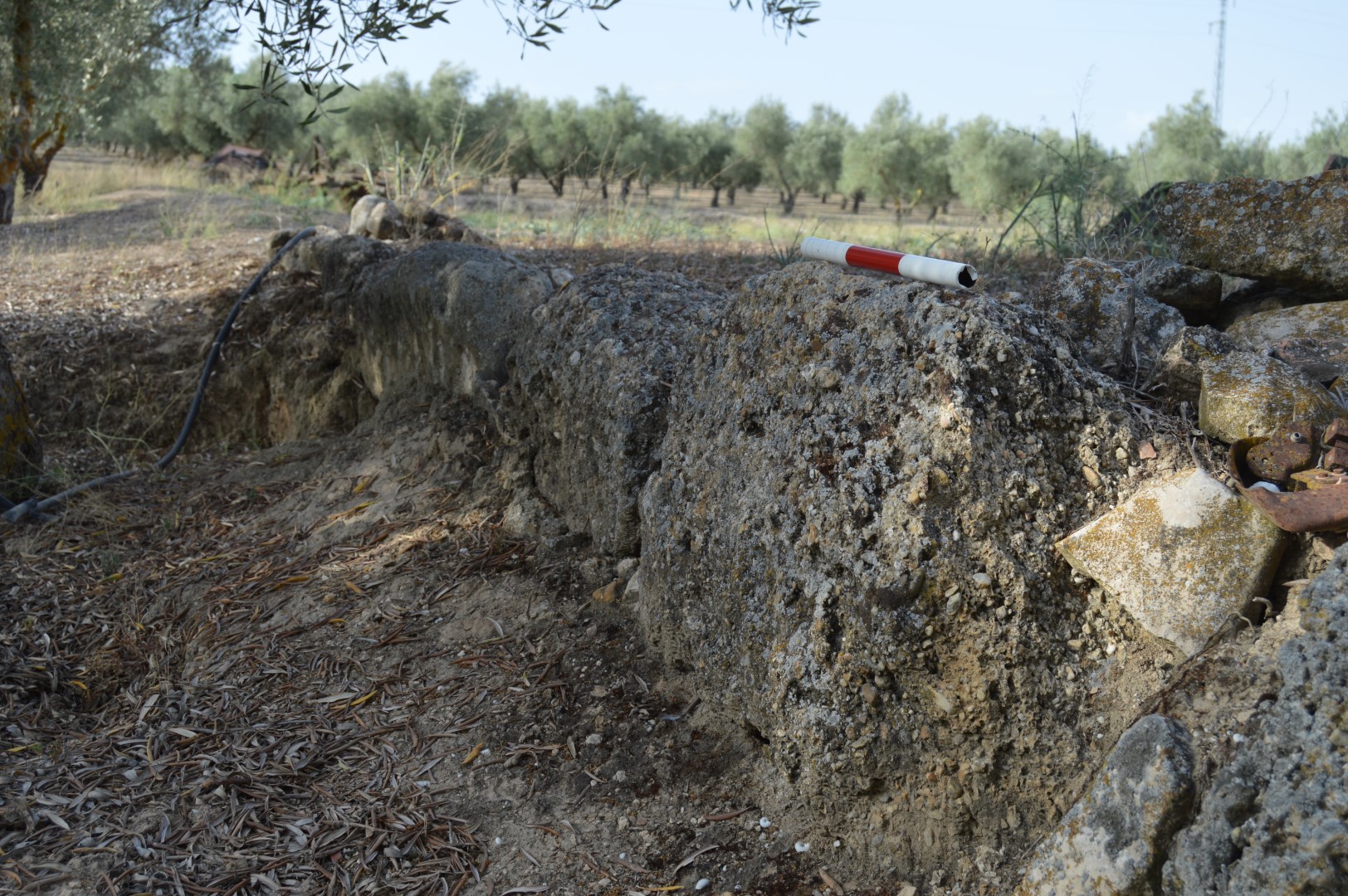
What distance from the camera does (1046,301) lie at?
2.75 m

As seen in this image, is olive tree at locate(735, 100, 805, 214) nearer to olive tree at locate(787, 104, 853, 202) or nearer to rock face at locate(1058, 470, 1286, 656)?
olive tree at locate(787, 104, 853, 202)

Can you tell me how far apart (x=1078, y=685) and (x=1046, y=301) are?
46.5 inches

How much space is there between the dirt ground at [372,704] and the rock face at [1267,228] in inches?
54.6

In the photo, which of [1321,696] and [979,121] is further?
[979,121]

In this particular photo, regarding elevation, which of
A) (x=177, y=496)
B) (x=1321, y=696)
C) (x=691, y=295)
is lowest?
(x=177, y=496)

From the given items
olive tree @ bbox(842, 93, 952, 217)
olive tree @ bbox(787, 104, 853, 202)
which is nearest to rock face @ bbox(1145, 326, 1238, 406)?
olive tree @ bbox(842, 93, 952, 217)

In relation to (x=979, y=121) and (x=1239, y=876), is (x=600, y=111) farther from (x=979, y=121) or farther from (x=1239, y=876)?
(x=1239, y=876)

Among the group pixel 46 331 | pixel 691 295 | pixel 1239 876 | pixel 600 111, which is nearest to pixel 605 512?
pixel 691 295

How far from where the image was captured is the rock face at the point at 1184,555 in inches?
76.3

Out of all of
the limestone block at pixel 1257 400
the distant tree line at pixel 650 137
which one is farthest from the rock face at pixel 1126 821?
the distant tree line at pixel 650 137

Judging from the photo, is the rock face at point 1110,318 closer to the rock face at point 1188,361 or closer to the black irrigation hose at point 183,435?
the rock face at point 1188,361

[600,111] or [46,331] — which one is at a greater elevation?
[600,111]

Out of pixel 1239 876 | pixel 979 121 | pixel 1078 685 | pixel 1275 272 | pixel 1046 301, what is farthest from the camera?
pixel 979 121

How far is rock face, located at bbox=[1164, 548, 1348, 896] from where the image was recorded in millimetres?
1416
